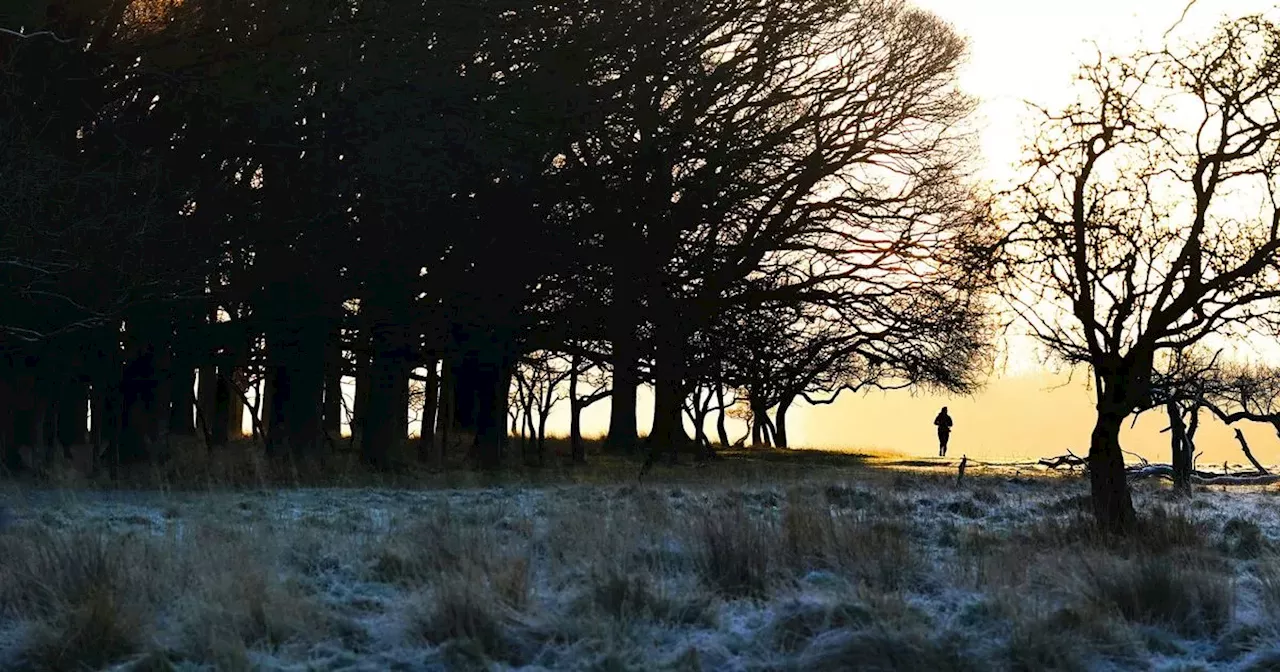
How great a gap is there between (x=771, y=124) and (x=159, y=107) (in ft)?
38.8

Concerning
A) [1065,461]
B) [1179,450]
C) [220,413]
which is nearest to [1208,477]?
[1065,461]

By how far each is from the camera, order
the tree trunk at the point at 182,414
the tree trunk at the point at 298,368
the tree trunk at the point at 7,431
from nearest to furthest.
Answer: the tree trunk at the point at 298,368 → the tree trunk at the point at 7,431 → the tree trunk at the point at 182,414

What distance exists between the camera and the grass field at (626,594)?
8.20 m

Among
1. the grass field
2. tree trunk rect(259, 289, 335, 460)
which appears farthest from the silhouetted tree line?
the grass field

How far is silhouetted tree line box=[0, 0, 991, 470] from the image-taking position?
19391 mm

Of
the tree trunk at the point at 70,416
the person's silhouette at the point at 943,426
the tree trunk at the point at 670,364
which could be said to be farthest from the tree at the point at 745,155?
the person's silhouette at the point at 943,426

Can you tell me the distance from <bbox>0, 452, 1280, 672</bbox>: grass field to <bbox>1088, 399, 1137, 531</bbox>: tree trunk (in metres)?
0.66

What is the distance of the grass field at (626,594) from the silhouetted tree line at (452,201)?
188 inches

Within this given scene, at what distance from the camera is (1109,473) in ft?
52.2

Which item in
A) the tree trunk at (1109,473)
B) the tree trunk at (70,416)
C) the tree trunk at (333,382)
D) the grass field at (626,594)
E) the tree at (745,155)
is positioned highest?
the tree at (745,155)

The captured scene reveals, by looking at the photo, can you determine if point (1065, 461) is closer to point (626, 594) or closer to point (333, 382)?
point (333, 382)

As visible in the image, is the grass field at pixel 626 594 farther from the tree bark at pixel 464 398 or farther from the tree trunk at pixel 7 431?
the tree bark at pixel 464 398

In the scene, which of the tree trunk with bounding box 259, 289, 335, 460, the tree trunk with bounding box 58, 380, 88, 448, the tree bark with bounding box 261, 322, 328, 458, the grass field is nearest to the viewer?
the grass field

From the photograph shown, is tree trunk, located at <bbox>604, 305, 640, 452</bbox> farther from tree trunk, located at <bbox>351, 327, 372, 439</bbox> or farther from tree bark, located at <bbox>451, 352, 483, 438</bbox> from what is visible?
tree trunk, located at <bbox>351, 327, 372, 439</bbox>
